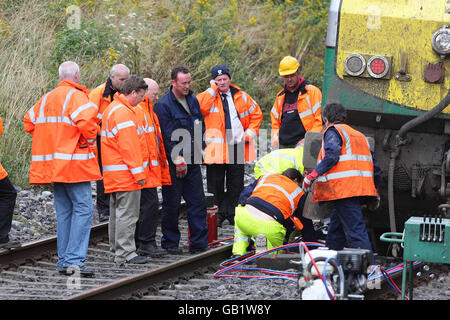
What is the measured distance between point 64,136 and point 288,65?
9.49 ft

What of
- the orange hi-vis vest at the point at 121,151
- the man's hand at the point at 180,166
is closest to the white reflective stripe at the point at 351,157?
the man's hand at the point at 180,166

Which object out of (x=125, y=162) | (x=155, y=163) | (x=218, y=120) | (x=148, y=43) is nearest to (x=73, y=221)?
(x=125, y=162)

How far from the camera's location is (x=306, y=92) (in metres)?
8.68

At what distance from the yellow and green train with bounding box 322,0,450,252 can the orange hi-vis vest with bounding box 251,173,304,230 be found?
31.9 inches

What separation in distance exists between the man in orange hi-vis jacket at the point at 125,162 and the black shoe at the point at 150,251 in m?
0.28

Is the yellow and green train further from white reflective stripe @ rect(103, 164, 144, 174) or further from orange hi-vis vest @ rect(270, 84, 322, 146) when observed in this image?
white reflective stripe @ rect(103, 164, 144, 174)

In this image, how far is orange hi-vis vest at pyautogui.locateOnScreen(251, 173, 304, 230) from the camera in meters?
7.21

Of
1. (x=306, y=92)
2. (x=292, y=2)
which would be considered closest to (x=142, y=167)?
(x=306, y=92)

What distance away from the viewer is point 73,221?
6773 millimetres

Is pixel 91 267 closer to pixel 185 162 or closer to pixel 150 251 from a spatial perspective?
pixel 150 251

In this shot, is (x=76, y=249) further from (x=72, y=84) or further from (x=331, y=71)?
Answer: (x=331, y=71)

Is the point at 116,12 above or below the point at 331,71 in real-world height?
above

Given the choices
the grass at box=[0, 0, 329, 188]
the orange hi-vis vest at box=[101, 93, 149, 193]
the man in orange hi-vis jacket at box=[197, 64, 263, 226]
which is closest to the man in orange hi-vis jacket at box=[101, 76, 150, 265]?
the orange hi-vis vest at box=[101, 93, 149, 193]
